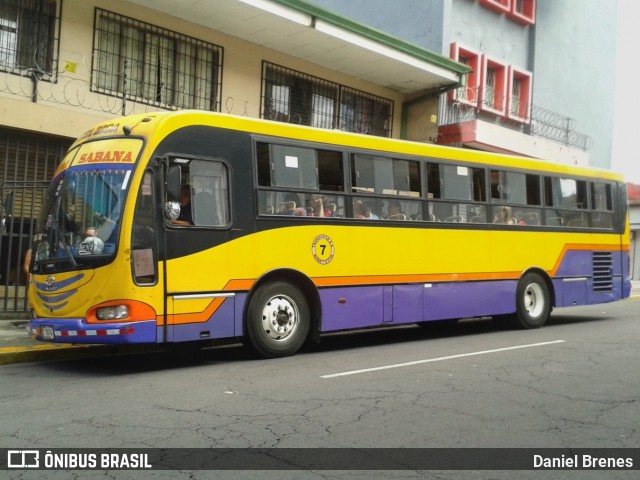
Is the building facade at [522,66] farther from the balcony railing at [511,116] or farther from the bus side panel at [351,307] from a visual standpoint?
the bus side panel at [351,307]

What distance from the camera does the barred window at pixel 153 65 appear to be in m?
13.0

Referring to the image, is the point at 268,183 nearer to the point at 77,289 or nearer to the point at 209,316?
the point at 209,316

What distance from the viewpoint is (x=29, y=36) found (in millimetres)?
12062

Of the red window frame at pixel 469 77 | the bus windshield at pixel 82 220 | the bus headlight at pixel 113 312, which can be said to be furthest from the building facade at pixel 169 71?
the bus headlight at pixel 113 312

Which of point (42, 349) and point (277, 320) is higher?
point (277, 320)

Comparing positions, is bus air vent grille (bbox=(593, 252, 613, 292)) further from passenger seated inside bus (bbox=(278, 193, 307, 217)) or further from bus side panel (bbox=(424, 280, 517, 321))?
passenger seated inside bus (bbox=(278, 193, 307, 217))

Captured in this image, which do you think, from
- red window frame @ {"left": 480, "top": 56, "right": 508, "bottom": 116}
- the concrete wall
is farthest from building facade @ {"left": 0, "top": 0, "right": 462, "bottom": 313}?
the concrete wall

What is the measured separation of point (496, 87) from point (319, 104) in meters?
7.59

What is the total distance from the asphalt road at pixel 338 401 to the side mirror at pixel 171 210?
1857mm

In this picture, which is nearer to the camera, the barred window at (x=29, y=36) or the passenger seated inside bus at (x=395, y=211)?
the passenger seated inside bus at (x=395, y=211)

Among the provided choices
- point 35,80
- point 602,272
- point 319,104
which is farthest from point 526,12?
point 35,80

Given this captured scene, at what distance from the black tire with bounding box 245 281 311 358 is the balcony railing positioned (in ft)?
37.5

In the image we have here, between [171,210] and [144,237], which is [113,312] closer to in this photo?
[144,237]

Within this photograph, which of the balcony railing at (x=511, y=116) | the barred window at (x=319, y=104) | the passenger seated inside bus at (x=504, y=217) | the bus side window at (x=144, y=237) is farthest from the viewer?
the balcony railing at (x=511, y=116)
